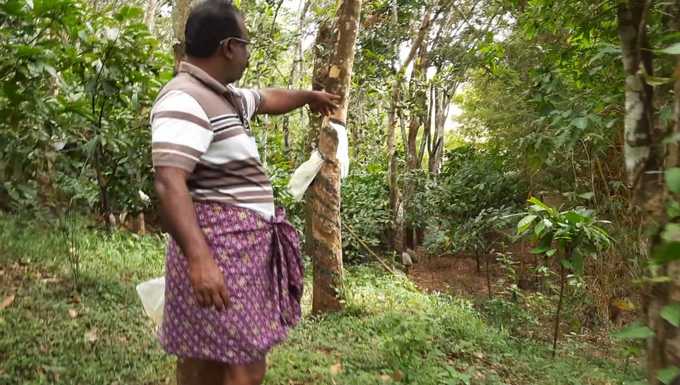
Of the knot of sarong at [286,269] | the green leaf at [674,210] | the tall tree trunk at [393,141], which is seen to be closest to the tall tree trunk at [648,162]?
the green leaf at [674,210]

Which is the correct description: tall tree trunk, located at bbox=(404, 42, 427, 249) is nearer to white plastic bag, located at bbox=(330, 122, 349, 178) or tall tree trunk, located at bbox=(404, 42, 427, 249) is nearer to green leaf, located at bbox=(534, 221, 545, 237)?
white plastic bag, located at bbox=(330, 122, 349, 178)

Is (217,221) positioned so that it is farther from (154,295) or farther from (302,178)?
(302,178)

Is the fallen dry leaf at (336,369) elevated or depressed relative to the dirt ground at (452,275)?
elevated

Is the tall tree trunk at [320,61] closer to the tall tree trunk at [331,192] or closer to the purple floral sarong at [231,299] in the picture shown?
the tall tree trunk at [331,192]

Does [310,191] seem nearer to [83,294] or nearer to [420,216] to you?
[83,294]

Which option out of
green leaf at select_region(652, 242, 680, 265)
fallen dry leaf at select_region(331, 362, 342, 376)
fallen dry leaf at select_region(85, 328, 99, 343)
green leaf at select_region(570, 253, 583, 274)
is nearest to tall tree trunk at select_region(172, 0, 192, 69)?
fallen dry leaf at select_region(85, 328, 99, 343)

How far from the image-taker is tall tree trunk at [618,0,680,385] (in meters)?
1.31

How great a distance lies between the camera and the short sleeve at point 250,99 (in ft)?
7.42

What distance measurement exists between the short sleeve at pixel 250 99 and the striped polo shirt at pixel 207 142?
19 cm

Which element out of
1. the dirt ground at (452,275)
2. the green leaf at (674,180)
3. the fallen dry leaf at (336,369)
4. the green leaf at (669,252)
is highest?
the green leaf at (674,180)

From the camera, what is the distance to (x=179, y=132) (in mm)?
1696

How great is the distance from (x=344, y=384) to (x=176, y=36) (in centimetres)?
251

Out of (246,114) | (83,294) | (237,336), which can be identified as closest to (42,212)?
(83,294)

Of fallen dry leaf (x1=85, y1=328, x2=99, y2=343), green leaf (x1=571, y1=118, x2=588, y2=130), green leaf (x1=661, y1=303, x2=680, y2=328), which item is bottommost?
fallen dry leaf (x1=85, y1=328, x2=99, y2=343)
